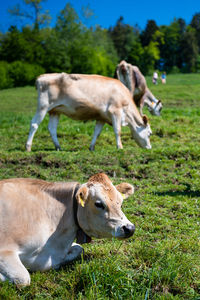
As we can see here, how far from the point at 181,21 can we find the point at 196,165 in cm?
13564

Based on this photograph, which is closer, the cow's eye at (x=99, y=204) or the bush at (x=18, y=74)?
the cow's eye at (x=99, y=204)

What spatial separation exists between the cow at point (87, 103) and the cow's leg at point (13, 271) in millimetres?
6522

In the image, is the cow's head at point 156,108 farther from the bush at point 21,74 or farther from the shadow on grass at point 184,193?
the bush at point 21,74

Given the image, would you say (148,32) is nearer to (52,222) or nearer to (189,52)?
(189,52)

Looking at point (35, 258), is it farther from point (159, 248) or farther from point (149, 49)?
point (149, 49)

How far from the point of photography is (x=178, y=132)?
464 inches

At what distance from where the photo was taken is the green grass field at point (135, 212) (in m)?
3.39

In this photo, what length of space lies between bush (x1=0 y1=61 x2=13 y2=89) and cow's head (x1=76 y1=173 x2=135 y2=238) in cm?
4517

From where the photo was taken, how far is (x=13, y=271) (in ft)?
11.2

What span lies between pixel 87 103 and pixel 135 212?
5.21 metres


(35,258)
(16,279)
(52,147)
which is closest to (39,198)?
(35,258)

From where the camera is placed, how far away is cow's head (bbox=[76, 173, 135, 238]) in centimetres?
368

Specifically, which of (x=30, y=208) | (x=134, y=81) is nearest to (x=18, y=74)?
(x=134, y=81)

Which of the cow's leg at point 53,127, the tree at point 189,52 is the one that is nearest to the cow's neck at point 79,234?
the cow's leg at point 53,127
